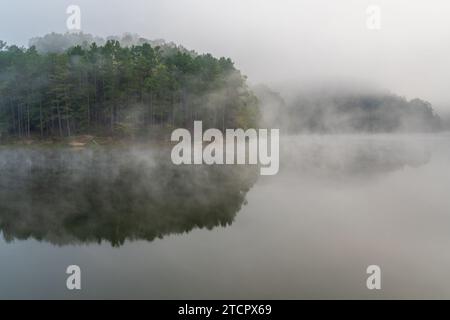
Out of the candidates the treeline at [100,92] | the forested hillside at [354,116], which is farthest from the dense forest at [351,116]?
the treeline at [100,92]

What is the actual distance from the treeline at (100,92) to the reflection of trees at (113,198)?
13.2m

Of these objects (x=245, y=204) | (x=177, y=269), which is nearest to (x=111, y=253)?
(x=177, y=269)

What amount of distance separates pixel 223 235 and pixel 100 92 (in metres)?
38.7

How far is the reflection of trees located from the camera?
1434 cm

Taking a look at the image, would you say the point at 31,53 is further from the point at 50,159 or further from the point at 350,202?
the point at 350,202

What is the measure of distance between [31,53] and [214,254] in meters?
45.7

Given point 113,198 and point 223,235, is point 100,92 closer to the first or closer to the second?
point 113,198

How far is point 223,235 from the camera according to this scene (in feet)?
44.6

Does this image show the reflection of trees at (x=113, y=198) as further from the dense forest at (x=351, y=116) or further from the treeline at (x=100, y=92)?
the dense forest at (x=351, y=116)

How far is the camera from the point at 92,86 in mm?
45125

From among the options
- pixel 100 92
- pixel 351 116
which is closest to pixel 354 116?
pixel 351 116

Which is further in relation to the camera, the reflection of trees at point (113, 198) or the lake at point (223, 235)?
the reflection of trees at point (113, 198)

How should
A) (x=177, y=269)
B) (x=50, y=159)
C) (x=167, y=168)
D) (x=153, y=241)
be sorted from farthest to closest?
1. (x=50, y=159)
2. (x=167, y=168)
3. (x=153, y=241)
4. (x=177, y=269)

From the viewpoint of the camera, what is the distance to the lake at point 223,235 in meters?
9.70
